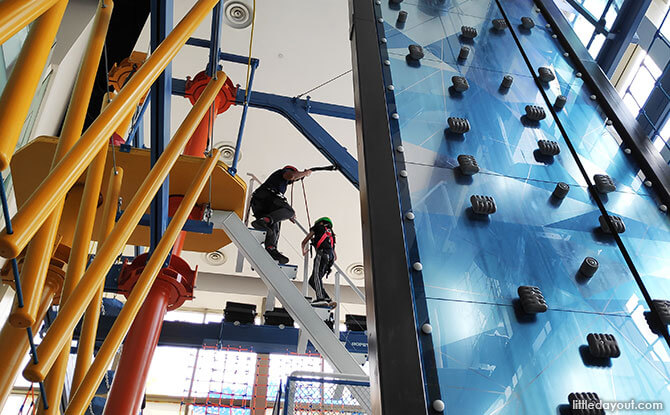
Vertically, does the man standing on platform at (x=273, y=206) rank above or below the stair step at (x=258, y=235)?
above

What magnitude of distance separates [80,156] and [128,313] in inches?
40.5

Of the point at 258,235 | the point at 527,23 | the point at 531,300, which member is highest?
the point at 258,235

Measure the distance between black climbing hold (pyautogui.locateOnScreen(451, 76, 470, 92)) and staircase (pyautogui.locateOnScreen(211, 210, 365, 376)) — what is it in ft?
8.30

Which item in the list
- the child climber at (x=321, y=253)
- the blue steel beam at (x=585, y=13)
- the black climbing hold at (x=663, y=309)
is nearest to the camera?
the black climbing hold at (x=663, y=309)

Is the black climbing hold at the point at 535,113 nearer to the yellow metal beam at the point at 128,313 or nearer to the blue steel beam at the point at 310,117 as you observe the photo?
the yellow metal beam at the point at 128,313

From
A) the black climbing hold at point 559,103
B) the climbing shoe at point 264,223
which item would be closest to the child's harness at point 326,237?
the climbing shoe at point 264,223

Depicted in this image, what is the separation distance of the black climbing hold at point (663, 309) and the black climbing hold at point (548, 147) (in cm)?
75

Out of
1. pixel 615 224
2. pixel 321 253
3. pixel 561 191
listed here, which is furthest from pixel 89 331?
pixel 321 253

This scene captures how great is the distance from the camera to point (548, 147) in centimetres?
227

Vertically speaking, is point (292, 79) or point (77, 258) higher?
point (292, 79)

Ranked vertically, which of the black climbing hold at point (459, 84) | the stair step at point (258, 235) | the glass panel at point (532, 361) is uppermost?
the stair step at point (258, 235)

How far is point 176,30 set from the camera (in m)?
1.87

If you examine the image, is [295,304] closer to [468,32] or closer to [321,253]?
[321,253]

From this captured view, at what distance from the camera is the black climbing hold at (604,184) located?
2160 millimetres
